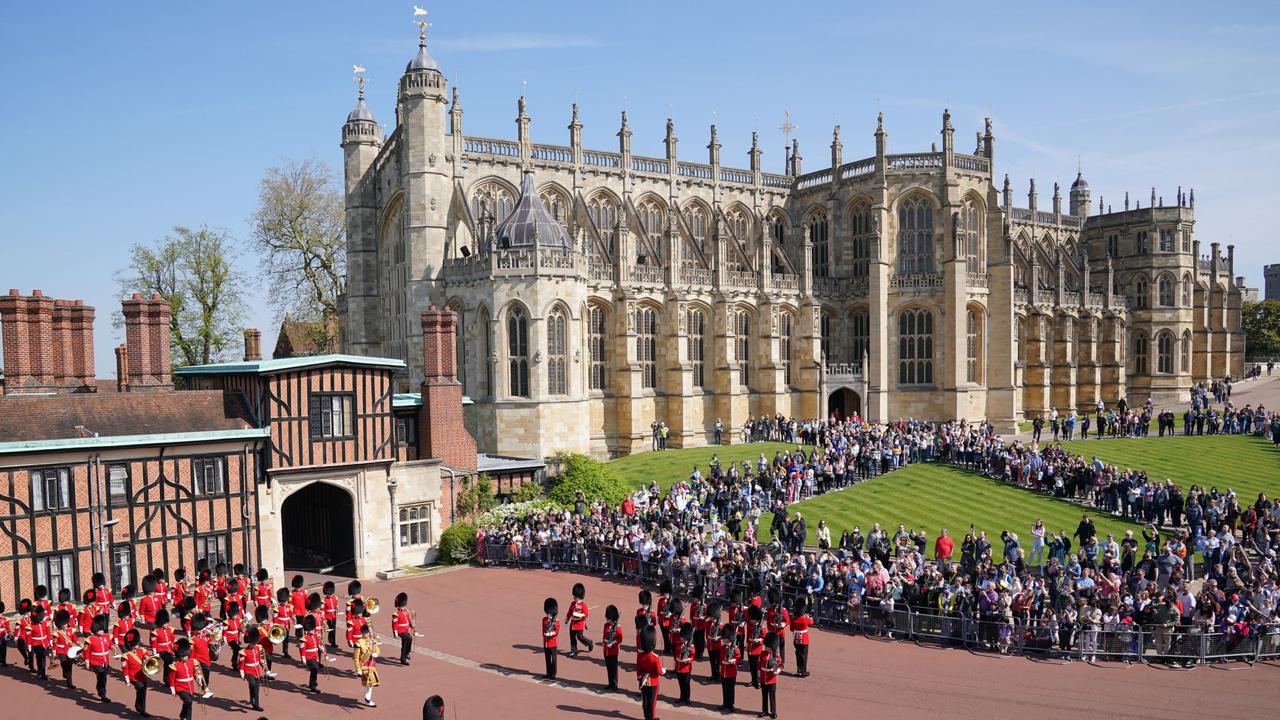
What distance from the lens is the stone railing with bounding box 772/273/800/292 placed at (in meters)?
47.5

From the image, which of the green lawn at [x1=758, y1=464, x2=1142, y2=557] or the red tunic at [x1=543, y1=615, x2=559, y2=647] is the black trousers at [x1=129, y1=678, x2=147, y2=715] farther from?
the green lawn at [x1=758, y1=464, x2=1142, y2=557]

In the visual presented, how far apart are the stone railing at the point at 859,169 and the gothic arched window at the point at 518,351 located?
20.9 metres

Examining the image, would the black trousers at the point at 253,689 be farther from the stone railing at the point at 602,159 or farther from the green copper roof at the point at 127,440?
the stone railing at the point at 602,159

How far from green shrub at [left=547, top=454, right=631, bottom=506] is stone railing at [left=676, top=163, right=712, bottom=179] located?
21070mm

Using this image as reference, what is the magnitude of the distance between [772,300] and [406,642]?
32.3 m

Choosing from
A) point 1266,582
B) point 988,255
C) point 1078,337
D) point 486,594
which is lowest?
point 486,594

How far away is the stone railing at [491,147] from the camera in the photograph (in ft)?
136

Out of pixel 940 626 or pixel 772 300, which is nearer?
pixel 940 626

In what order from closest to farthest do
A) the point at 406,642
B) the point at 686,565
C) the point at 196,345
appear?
the point at 406,642 < the point at 686,565 < the point at 196,345

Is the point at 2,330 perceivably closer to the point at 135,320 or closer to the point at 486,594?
the point at 135,320

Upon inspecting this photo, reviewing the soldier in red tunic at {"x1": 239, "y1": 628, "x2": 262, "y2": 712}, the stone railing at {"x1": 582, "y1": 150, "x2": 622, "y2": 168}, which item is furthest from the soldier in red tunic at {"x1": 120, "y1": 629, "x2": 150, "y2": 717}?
the stone railing at {"x1": 582, "y1": 150, "x2": 622, "y2": 168}

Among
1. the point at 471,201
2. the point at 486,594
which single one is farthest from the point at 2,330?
the point at 471,201

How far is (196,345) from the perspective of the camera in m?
44.8

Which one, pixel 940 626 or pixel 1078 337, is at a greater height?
pixel 1078 337
